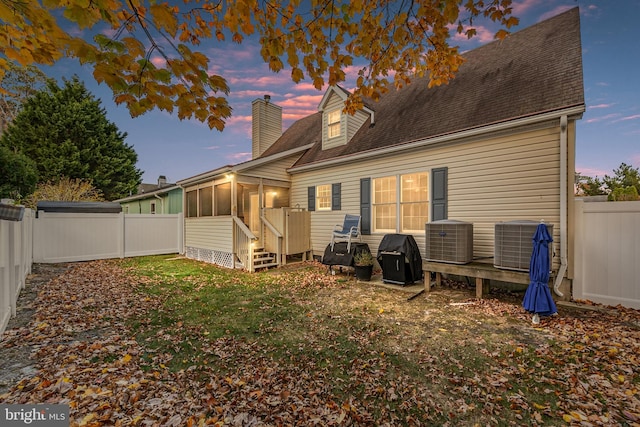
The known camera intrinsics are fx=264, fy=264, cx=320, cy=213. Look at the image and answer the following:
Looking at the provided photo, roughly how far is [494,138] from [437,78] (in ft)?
8.31

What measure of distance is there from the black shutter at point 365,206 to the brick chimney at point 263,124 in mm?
7915

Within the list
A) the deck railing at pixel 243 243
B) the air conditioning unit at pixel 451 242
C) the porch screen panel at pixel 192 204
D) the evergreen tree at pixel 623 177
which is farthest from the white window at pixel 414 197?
the evergreen tree at pixel 623 177

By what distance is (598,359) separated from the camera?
10.1 feet

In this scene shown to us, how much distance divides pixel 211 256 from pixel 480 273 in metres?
8.74

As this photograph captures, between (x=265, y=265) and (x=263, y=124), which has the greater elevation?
(x=263, y=124)

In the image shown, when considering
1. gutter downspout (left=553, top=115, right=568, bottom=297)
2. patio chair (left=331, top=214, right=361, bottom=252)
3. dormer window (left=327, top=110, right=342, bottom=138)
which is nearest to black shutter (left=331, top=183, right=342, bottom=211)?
patio chair (left=331, top=214, right=361, bottom=252)

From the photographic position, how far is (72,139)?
18.6m

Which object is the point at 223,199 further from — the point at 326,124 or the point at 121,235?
the point at 121,235

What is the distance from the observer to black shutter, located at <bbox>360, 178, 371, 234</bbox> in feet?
27.0

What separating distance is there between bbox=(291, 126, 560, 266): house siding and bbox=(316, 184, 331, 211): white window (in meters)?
2.21

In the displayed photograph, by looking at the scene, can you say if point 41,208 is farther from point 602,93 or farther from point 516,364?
point 602,93

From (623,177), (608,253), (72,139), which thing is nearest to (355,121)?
(608,253)

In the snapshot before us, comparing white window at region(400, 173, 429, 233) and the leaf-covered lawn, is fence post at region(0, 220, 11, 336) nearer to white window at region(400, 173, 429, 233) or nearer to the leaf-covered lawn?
the leaf-covered lawn

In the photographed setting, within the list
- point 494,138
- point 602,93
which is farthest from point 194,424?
point 602,93
